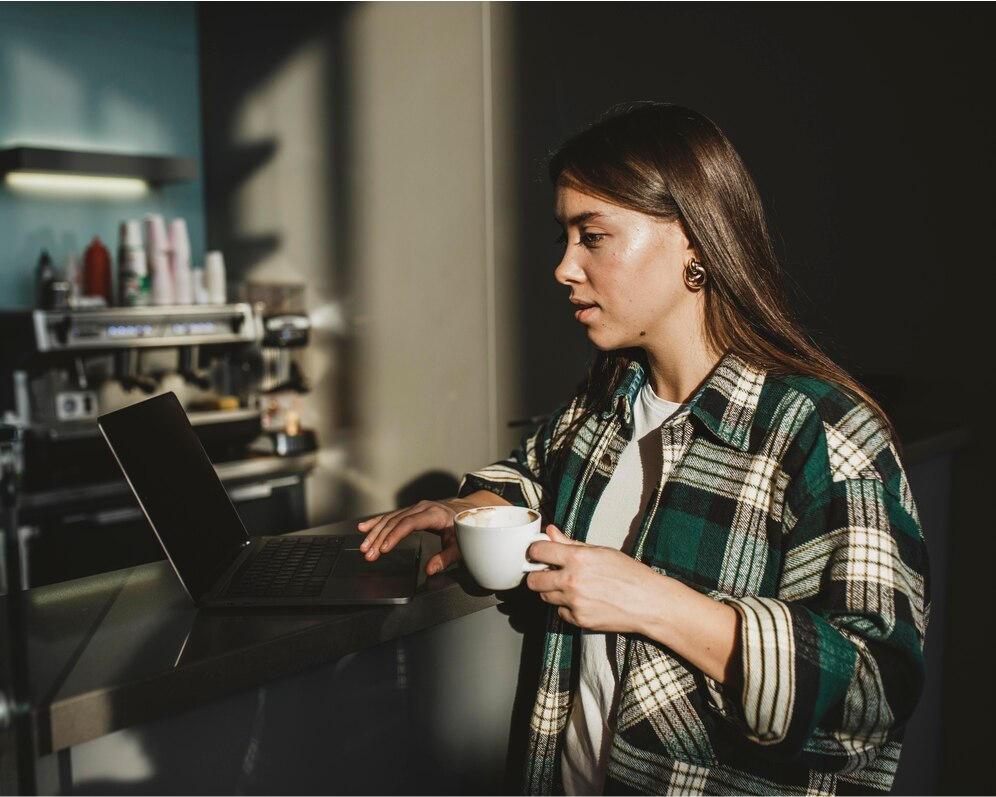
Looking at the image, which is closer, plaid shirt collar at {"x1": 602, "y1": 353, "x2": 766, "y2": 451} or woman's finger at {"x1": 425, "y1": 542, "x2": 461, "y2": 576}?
plaid shirt collar at {"x1": 602, "y1": 353, "x2": 766, "y2": 451}

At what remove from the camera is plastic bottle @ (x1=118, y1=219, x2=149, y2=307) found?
338 cm

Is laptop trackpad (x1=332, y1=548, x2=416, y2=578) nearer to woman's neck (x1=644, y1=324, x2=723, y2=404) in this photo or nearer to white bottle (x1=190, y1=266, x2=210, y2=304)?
Result: woman's neck (x1=644, y1=324, x2=723, y2=404)

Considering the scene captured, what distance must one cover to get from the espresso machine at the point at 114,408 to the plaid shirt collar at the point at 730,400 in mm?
2350

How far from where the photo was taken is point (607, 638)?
1050mm

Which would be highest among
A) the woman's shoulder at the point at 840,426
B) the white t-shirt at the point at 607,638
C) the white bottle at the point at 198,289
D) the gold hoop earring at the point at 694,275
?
the white bottle at the point at 198,289

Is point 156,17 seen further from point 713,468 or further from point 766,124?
point 713,468

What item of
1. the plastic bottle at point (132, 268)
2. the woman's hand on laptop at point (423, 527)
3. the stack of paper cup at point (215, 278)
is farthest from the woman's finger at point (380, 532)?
the stack of paper cup at point (215, 278)

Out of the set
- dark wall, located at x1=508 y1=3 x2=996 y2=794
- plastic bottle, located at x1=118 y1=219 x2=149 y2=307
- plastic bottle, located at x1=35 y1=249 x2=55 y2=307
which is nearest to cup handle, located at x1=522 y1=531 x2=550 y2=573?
dark wall, located at x1=508 y1=3 x2=996 y2=794

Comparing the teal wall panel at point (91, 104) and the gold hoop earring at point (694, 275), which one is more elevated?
the teal wall panel at point (91, 104)

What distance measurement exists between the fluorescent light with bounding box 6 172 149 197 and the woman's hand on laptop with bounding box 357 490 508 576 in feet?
9.32

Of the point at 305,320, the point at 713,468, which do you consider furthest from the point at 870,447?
the point at 305,320

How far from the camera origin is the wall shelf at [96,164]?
3.24 meters

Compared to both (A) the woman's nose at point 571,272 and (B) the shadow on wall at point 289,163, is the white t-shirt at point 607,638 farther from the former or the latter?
(B) the shadow on wall at point 289,163

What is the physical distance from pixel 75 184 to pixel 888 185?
3150 millimetres
